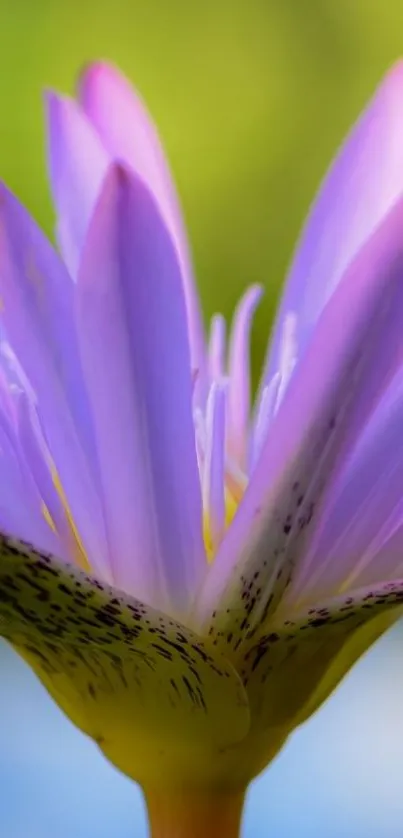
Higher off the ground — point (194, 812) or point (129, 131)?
point (129, 131)

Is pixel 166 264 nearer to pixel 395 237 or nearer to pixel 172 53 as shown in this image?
pixel 395 237

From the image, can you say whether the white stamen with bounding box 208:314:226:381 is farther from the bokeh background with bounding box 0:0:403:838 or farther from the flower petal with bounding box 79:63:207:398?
the bokeh background with bounding box 0:0:403:838

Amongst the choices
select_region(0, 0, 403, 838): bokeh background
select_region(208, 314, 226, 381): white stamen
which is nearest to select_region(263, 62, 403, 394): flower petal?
select_region(208, 314, 226, 381): white stamen

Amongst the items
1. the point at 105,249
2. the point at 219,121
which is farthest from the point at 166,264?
the point at 219,121

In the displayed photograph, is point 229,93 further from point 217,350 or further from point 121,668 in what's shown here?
point 121,668

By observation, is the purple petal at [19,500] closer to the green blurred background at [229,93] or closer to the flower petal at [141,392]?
the flower petal at [141,392]

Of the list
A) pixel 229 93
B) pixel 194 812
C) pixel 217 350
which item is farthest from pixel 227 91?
pixel 194 812

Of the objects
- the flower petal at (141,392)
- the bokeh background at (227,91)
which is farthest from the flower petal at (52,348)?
the bokeh background at (227,91)

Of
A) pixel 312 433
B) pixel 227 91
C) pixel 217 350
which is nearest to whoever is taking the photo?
pixel 312 433
